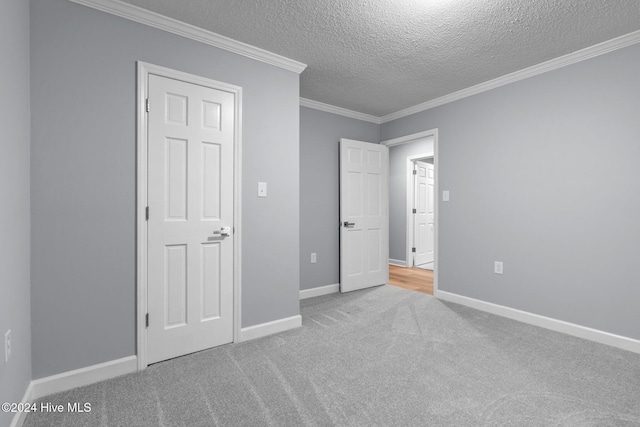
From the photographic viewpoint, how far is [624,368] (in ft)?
6.70

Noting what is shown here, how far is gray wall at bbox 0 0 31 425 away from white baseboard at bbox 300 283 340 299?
2.48 m

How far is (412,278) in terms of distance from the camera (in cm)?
476

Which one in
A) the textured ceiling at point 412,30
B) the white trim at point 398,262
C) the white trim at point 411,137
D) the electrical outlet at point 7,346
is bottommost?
the white trim at point 398,262

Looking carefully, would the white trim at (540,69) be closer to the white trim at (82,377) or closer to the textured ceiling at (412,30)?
the textured ceiling at (412,30)

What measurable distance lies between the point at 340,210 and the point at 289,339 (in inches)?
75.6

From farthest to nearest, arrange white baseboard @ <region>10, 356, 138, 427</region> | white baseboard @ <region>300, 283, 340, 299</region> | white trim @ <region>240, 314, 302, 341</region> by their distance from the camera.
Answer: white baseboard @ <region>300, 283, 340, 299</region> < white trim @ <region>240, 314, 302, 341</region> < white baseboard @ <region>10, 356, 138, 427</region>

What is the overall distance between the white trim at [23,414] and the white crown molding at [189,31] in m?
2.28

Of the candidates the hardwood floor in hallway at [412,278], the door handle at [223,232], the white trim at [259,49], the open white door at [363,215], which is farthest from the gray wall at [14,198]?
the hardwood floor in hallway at [412,278]

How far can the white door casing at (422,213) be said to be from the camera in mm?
5754

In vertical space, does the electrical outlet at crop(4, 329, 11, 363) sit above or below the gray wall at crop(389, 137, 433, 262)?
below

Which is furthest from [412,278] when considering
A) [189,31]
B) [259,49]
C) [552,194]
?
[189,31]

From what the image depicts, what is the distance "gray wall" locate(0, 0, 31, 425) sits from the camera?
4.38ft

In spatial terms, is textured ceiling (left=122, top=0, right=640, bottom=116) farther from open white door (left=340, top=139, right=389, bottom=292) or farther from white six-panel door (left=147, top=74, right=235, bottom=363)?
open white door (left=340, top=139, right=389, bottom=292)

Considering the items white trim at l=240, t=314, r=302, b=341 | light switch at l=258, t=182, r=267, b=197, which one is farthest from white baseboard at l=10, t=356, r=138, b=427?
light switch at l=258, t=182, r=267, b=197
